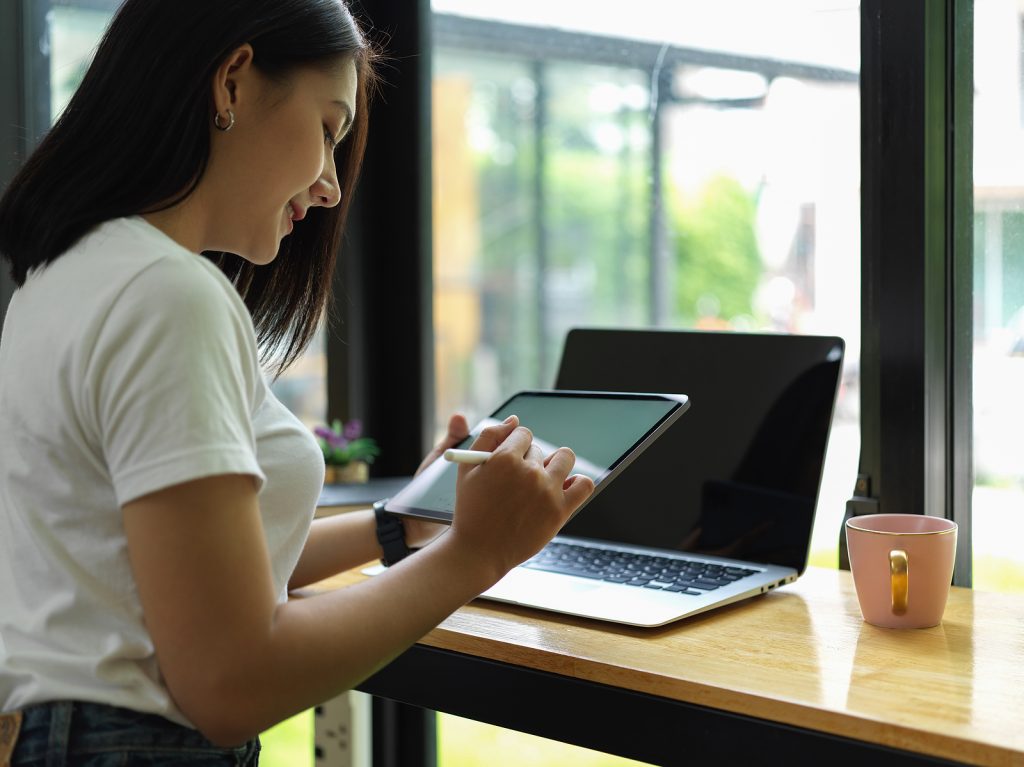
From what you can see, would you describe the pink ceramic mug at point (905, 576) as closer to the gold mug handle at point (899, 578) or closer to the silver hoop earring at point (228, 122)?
the gold mug handle at point (899, 578)

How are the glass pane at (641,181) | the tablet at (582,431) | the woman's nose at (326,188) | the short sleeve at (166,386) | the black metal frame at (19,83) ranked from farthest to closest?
1. the black metal frame at (19,83)
2. the glass pane at (641,181)
3. the tablet at (582,431)
4. the woman's nose at (326,188)
5. the short sleeve at (166,386)

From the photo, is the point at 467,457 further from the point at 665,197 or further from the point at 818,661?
the point at 665,197

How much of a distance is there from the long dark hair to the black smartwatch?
48 cm

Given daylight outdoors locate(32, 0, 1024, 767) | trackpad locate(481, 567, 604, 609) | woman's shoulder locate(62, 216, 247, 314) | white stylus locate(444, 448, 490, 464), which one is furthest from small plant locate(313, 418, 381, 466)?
woman's shoulder locate(62, 216, 247, 314)

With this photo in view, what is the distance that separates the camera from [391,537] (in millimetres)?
1206

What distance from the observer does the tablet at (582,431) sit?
1.12m

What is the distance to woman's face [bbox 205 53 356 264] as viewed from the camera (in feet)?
2.76

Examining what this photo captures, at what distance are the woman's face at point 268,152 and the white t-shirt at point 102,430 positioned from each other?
9 centimetres

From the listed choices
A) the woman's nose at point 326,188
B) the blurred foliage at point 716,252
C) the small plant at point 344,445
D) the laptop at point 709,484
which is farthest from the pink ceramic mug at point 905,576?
the small plant at point 344,445

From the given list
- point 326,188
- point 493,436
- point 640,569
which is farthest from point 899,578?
point 326,188

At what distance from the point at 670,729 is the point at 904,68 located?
2.71 feet

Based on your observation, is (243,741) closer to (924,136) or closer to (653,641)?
(653,641)

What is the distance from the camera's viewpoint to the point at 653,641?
1.00 meters

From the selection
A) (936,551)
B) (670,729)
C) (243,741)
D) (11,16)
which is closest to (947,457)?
(936,551)
